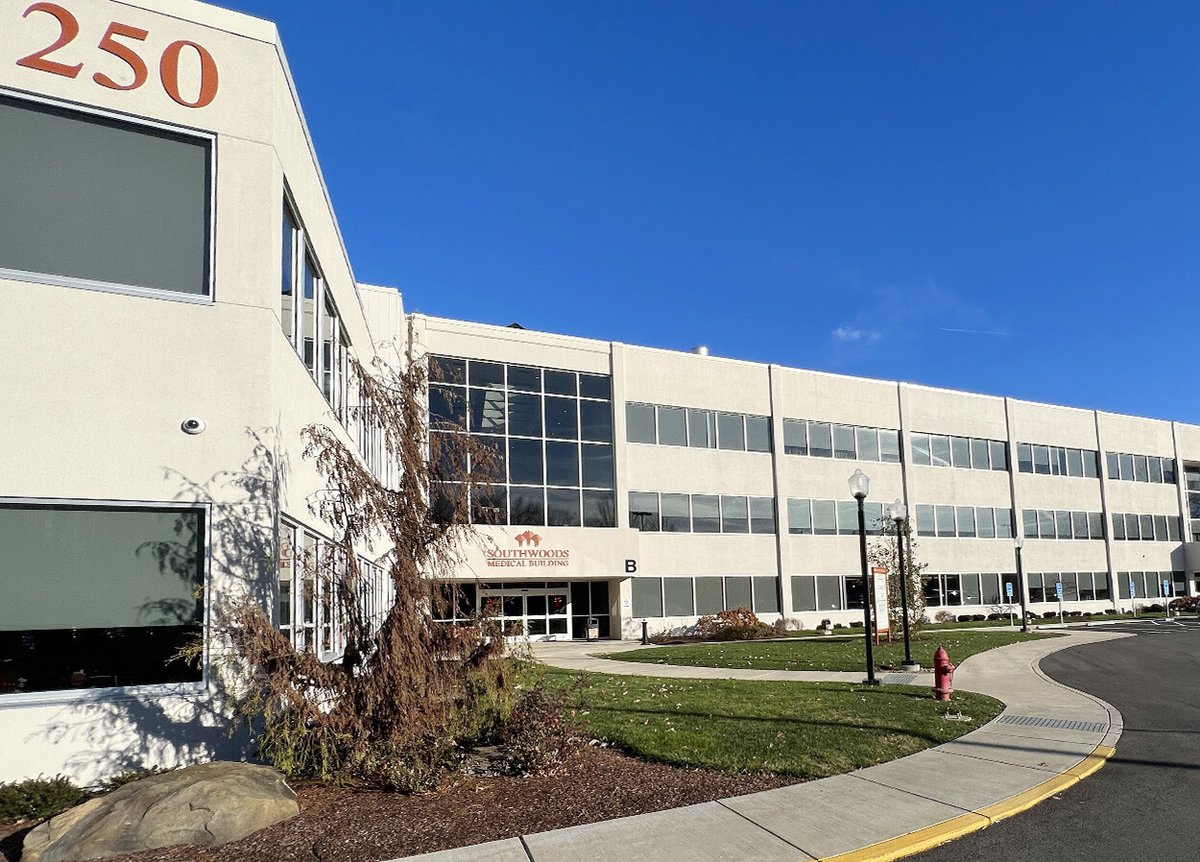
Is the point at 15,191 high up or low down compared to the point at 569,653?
up

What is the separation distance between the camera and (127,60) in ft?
30.8

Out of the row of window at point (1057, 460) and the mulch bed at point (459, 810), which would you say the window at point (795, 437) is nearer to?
the row of window at point (1057, 460)

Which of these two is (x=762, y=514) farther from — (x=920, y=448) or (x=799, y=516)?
(x=920, y=448)

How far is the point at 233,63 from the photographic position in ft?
32.5

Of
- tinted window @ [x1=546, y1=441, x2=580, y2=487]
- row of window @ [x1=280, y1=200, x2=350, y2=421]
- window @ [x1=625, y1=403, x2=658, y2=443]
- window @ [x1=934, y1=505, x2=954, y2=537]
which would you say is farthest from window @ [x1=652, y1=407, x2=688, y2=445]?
row of window @ [x1=280, y1=200, x2=350, y2=421]

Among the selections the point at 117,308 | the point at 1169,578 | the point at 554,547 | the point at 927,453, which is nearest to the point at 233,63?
the point at 117,308

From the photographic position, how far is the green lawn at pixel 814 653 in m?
21.1

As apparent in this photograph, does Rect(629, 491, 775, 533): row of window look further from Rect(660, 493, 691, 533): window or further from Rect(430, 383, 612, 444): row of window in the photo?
Rect(430, 383, 612, 444): row of window

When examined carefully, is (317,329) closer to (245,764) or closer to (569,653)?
(245,764)

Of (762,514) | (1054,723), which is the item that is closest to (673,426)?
(762,514)

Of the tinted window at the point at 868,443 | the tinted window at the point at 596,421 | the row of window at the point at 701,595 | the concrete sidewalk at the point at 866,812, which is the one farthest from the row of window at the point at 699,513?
the concrete sidewalk at the point at 866,812

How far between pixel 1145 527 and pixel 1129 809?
186ft

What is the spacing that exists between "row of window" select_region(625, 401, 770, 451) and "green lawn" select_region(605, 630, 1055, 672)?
10.4 meters

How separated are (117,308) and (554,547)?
80.4ft
